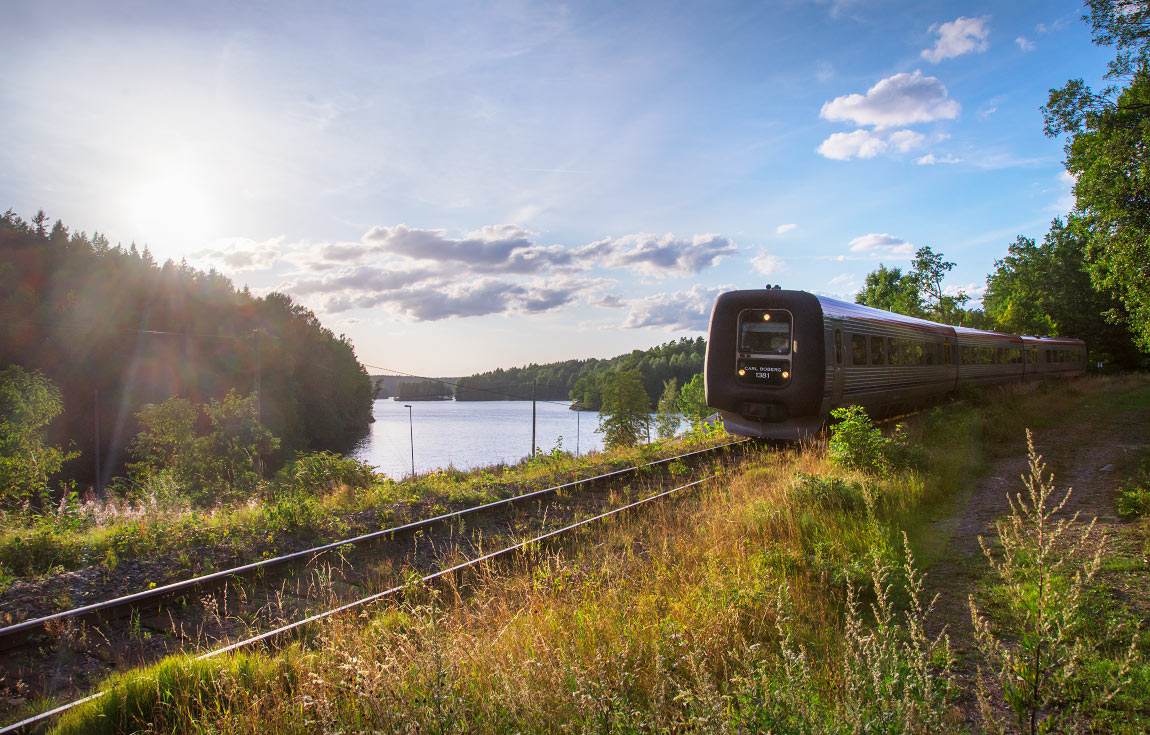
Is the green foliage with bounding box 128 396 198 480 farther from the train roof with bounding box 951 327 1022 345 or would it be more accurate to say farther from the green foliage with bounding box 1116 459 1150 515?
the train roof with bounding box 951 327 1022 345

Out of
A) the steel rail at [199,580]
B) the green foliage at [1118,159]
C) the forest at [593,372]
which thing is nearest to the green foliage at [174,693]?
the steel rail at [199,580]

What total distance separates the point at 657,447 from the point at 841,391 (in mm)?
4535

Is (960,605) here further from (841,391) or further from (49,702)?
(841,391)

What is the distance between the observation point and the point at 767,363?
1288cm

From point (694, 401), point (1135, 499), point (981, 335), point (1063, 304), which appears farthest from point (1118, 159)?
point (694, 401)

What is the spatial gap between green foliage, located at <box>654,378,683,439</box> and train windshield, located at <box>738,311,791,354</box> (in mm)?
65321

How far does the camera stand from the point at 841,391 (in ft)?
42.2

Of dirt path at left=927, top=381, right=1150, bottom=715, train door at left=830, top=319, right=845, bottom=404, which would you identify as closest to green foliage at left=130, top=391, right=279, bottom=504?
train door at left=830, top=319, right=845, bottom=404

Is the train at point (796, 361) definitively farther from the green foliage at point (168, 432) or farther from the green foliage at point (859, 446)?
the green foliage at point (168, 432)

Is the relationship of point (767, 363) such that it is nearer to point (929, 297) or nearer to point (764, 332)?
point (764, 332)

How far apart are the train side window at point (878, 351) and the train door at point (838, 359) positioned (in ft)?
6.55

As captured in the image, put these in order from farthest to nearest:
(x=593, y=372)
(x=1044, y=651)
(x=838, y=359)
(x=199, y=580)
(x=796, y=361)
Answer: (x=593, y=372) → (x=838, y=359) → (x=796, y=361) → (x=199, y=580) → (x=1044, y=651)

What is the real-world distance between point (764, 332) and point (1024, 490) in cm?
570

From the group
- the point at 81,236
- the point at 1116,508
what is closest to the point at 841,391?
the point at 1116,508
